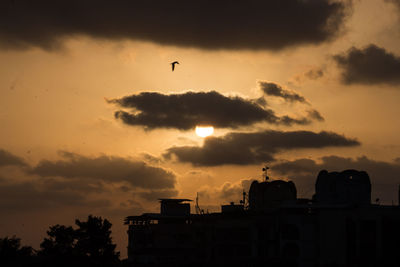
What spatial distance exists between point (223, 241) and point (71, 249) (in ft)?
99.9

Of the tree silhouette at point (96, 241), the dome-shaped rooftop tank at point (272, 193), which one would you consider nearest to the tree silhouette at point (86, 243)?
the tree silhouette at point (96, 241)

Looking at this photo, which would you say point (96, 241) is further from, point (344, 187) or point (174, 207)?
point (344, 187)

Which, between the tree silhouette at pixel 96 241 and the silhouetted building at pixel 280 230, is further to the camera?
the tree silhouette at pixel 96 241

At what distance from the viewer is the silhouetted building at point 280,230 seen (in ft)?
436

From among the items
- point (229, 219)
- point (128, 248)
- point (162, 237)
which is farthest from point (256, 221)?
point (128, 248)

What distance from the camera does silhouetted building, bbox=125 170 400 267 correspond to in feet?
436

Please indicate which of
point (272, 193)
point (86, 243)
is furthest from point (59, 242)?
point (272, 193)

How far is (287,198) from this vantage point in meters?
156

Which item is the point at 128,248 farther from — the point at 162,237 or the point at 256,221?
the point at 256,221

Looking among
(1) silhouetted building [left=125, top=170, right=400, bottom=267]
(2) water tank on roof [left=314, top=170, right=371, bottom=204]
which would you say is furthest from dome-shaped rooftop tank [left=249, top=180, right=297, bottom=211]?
A: (2) water tank on roof [left=314, top=170, right=371, bottom=204]

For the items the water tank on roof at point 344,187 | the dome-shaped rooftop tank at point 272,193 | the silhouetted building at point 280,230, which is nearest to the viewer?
the silhouetted building at point 280,230

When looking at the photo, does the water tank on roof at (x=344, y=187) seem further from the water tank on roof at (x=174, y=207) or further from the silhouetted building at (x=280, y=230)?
the water tank on roof at (x=174, y=207)

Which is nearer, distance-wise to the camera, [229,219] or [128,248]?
[229,219]

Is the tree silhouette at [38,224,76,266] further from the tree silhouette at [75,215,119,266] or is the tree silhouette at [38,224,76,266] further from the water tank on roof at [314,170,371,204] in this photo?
the water tank on roof at [314,170,371,204]
